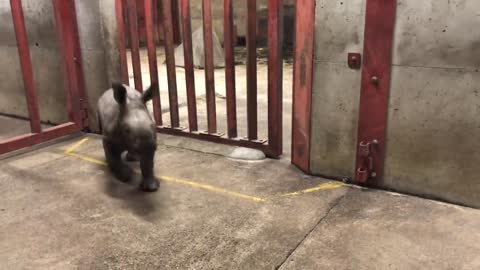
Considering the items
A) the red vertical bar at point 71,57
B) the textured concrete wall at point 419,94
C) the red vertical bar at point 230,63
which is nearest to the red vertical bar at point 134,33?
the red vertical bar at point 71,57

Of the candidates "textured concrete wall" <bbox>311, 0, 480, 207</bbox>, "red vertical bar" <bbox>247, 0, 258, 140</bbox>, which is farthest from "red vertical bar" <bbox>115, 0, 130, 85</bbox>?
"textured concrete wall" <bbox>311, 0, 480, 207</bbox>

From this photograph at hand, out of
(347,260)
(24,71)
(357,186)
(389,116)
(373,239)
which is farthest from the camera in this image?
(24,71)

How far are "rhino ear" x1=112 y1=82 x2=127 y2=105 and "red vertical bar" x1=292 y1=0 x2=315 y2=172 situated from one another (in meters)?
1.43

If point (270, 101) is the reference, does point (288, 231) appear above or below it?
below

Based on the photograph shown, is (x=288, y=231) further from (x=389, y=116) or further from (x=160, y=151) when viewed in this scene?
(x=160, y=151)

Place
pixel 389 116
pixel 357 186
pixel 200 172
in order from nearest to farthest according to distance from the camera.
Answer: pixel 389 116, pixel 357 186, pixel 200 172

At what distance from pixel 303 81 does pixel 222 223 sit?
1.40 metres

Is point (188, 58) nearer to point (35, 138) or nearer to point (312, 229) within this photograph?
point (35, 138)

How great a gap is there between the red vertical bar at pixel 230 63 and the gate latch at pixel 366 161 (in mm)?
1423

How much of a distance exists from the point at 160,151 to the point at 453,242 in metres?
2.81

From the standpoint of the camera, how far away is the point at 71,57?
15.7ft

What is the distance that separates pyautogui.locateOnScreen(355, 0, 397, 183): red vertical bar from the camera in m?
3.11

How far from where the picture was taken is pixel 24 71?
170 inches

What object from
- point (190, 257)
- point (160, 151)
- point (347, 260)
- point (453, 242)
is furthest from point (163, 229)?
point (453, 242)
